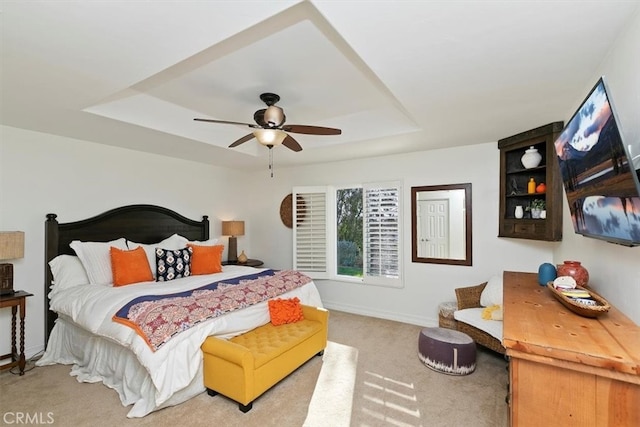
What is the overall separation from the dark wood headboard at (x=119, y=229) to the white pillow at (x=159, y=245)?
150 mm

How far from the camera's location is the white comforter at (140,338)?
231 cm

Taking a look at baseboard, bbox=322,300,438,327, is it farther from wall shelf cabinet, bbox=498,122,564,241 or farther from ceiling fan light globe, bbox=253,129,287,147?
ceiling fan light globe, bbox=253,129,287,147

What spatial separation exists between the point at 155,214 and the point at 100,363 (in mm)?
2071

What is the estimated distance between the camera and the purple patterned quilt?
2.35 metres

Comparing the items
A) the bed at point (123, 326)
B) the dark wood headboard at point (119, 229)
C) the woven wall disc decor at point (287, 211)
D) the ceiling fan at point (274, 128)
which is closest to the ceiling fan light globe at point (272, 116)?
the ceiling fan at point (274, 128)

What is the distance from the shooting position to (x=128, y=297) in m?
2.77

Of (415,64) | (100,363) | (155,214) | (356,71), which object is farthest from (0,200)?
(415,64)

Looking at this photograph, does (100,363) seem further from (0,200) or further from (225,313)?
(0,200)

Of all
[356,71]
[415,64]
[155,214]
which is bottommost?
[155,214]

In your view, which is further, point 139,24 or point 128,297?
point 128,297

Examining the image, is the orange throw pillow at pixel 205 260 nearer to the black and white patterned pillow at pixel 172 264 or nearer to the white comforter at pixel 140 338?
the black and white patterned pillow at pixel 172 264

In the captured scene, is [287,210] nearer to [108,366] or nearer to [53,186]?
[53,186]

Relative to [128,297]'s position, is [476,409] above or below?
below

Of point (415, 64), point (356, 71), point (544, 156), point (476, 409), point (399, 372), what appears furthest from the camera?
point (544, 156)
